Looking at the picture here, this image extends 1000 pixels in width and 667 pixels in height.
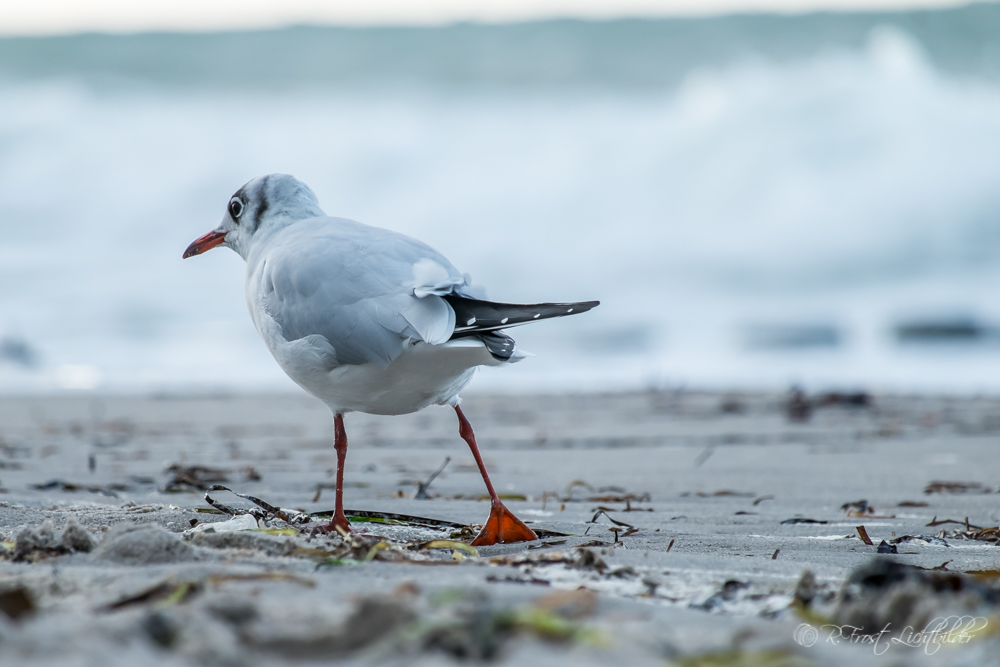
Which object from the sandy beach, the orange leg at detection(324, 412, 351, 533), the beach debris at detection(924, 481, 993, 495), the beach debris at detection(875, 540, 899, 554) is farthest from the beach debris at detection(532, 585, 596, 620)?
the beach debris at detection(924, 481, 993, 495)

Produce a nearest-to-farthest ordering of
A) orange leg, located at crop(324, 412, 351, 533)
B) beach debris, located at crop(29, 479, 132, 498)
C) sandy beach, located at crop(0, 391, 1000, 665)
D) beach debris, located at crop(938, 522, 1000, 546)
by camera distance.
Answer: sandy beach, located at crop(0, 391, 1000, 665) < orange leg, located at crop(324, 412, 351, 533) < beach debris, located at crop(938, 522, 1000, 546) < beach debris, located at crop(29, 479, 132, 498)

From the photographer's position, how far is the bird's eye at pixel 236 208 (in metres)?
3.51

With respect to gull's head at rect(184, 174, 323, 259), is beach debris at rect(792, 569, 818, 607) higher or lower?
lower

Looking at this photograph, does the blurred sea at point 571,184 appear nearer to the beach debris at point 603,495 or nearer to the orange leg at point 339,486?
the beach debris at point 603,495

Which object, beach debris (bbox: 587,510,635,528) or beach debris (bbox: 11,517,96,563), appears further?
beach debris (bbox: 587,510,635,528)

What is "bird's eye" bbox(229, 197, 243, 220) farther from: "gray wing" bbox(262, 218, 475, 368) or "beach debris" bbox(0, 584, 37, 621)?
"beach debris" bbox(0, 584, 37, 621)

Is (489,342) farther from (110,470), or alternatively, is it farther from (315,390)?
(110,470)

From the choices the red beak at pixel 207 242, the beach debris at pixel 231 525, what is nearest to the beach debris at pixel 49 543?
the beach debris at pixel 231 525

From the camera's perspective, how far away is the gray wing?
266cm

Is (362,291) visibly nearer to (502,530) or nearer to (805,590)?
(502,530)

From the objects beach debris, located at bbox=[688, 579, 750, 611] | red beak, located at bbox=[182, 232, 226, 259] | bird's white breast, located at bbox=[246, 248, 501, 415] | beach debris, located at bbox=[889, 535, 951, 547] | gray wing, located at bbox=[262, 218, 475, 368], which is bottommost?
beach debris, located at bbox=[889, 535, 951, 547]

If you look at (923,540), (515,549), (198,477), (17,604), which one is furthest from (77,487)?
(923,540)

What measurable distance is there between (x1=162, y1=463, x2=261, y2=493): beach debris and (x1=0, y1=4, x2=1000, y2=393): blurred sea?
5957mm

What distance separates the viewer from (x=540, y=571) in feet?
6.43
